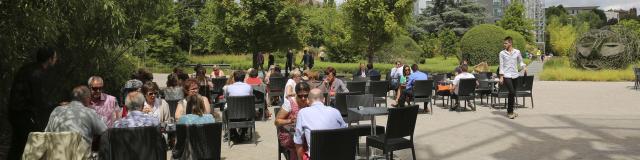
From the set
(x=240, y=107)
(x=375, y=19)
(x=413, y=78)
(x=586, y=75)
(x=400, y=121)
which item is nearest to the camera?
(x=400, y=121)

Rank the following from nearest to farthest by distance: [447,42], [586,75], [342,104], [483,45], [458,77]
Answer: [342,104], [458,77], [586,75], [483,45], [447,42]

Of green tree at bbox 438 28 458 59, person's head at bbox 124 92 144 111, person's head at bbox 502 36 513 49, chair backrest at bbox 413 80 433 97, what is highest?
green tree at bbox 438 28 458 59

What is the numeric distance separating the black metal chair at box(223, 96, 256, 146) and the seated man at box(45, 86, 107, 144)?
283 cm

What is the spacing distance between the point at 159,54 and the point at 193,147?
3366 centimetres

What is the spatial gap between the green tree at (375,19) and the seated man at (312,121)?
56.1 feet

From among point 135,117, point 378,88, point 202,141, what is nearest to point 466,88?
point 378,88

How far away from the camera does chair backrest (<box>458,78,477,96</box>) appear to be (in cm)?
1200

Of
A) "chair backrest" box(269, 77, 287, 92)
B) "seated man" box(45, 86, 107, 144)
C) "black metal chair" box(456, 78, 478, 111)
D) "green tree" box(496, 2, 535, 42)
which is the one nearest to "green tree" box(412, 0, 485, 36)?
"green tree" box(496, 2, 535, 42)

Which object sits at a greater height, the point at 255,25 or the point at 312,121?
the point at 255,25

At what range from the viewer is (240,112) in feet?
26.9

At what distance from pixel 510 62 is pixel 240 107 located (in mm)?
5462

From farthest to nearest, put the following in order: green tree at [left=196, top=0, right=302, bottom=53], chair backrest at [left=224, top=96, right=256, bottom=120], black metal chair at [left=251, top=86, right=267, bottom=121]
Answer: green tree at [left=196, top=0, right=302, bottom=53]
black metal chair at [left=251, top=86, right=267, bottom=121]
chair backrest at [left=224, top=96, right=256, bottom=120]

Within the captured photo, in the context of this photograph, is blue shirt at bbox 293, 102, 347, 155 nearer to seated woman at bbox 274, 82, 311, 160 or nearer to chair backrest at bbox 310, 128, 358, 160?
chair backrest at bbox 310, 128, 358, 160

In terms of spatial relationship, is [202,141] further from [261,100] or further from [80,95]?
[261,100]
